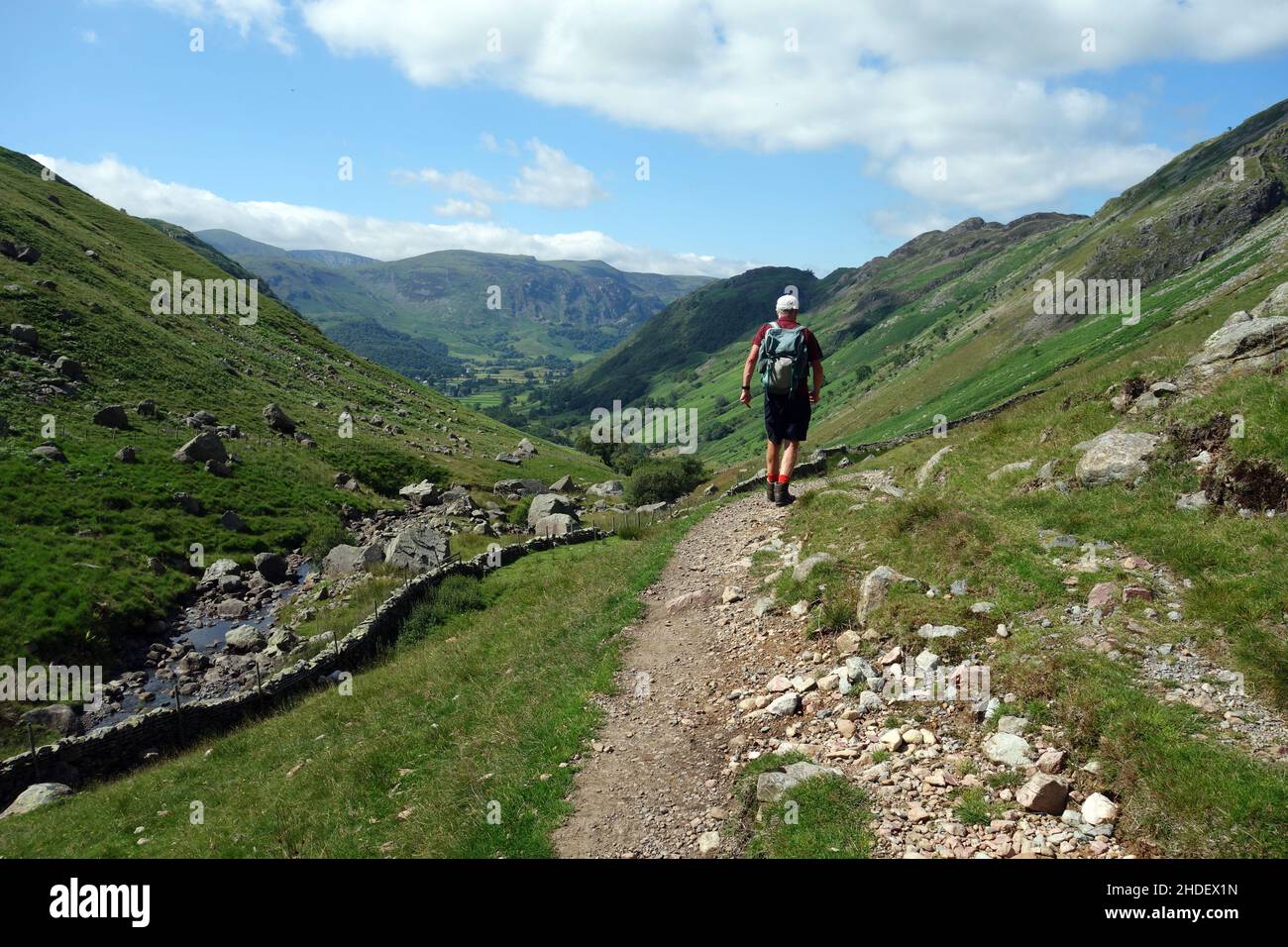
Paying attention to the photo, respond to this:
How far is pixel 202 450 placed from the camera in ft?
161

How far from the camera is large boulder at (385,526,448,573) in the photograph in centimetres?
3684

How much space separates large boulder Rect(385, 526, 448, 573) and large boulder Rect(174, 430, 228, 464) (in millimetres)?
20408

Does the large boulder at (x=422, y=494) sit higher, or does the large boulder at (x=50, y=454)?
the large boulder at (x=50, y=454)

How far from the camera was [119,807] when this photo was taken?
58.3 ft

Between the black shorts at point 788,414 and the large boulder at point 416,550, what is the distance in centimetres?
2599

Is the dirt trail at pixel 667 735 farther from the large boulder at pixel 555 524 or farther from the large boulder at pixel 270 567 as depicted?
the large boulder at pixel 270 567

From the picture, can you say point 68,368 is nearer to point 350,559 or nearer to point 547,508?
point 350,559

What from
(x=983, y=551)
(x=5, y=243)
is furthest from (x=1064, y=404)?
(x=5, y=243)

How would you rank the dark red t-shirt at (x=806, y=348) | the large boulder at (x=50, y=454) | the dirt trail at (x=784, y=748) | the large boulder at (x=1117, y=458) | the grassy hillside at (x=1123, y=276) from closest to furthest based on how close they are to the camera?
the dirt trail at (x=784, y=748)
the large boulder at (x=1117, y=458)
the dark red t-shirt at (x=806, y=348)
the large boulder at (x=50, y=454)
the grassy hillside at (x=1123, y=276)

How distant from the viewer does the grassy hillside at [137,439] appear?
32.2 m

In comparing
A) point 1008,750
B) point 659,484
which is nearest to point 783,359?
point 1008,750

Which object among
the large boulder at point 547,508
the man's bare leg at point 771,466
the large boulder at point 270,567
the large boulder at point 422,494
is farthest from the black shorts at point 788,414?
the large boulder at point 422,494

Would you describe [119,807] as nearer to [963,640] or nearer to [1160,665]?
[963,640]

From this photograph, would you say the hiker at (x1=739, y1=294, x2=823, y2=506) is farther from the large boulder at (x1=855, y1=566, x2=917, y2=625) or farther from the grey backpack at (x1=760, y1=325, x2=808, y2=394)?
the large boulder at (x1=855, y1=566, x2=917, y2=625)
